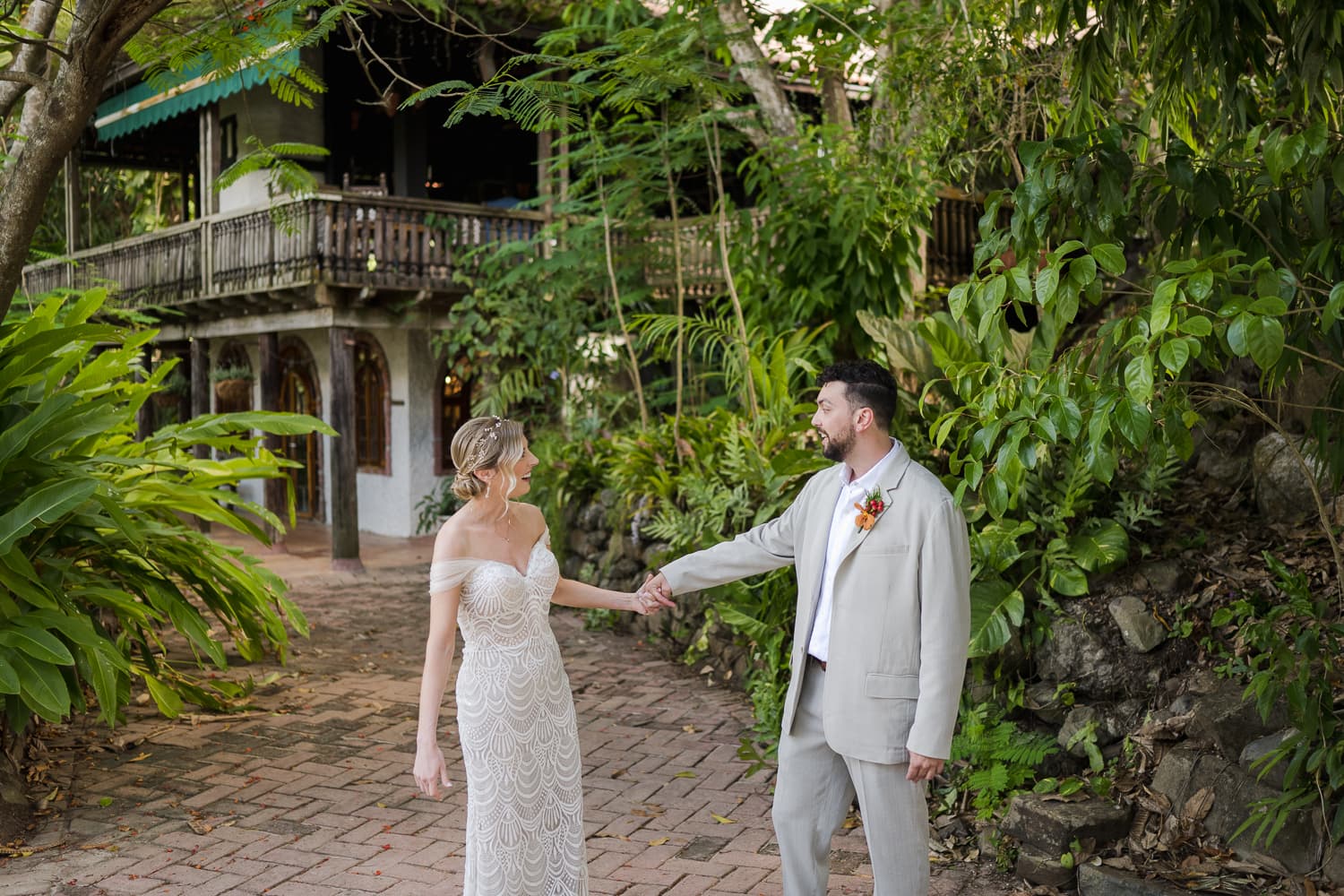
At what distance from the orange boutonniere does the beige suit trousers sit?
473 mm

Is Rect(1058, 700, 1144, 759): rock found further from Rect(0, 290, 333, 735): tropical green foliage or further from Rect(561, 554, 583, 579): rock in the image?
Rect(561, 554, 583, 579): rock

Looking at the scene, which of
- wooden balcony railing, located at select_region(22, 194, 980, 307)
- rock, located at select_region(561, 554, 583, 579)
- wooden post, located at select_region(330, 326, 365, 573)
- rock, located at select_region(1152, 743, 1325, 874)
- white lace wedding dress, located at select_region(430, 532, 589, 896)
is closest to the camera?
white lace wedding dress, located at select_region(430, 532, 589, 896)

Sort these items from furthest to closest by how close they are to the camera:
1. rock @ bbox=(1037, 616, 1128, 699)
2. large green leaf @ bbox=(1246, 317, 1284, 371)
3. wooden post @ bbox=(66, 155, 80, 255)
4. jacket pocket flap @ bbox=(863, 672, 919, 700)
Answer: wooden post @ bbox=(66, 155, 80, 255)
rock @ bbox=(1037, 616, 1128, 699)
jacket pocket flap @ bbox=(863, 672, 919, 700)
large green leaf @ bbox=(1246, 317, 1284, 371)

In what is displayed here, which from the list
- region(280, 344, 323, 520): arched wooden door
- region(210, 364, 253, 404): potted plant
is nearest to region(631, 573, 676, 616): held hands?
region(210, 364, 253, 404): potted plant

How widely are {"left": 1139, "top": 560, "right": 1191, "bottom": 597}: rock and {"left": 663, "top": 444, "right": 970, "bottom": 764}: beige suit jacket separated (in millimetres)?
2346

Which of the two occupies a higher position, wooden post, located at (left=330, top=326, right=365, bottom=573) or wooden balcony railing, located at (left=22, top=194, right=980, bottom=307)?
wooden balcony railing, located at (left=22, top=194, right=980, bottom=307)

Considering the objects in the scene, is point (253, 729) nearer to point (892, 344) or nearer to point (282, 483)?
point (892, 344)

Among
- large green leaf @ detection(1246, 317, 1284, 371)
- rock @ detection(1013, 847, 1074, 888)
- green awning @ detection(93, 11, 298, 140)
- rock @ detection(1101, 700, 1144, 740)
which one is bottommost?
rock @ detection(1013, 847, 1074, 888)

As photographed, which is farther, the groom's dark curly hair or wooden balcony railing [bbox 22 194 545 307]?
wooden balcony railing [bbox 22 194 545 307]

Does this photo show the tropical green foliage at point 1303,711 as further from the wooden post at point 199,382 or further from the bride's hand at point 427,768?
the wooden post at point 199,382

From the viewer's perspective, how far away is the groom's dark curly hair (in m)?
3.48

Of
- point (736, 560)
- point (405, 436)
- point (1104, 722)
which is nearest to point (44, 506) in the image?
point (736, 560)

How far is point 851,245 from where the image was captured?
888 cm

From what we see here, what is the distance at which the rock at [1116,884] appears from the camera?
416 cm
